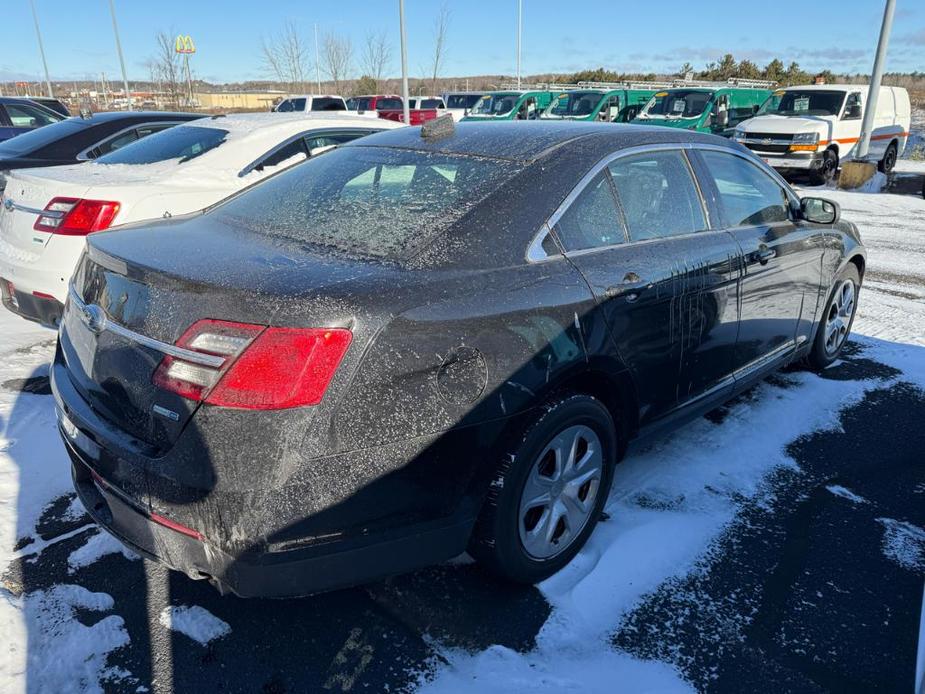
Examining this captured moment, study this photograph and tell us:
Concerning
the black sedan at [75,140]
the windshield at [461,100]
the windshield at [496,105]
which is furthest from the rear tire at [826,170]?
the windshield at [461,100]

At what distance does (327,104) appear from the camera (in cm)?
2300

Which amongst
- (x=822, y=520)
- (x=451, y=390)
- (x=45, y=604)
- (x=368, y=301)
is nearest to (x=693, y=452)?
(x=822, y=520)

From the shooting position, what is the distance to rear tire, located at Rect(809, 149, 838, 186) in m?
15.5

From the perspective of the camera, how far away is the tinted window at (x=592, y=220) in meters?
2.63

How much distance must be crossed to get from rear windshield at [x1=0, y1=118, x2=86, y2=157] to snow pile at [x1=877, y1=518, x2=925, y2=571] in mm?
7967

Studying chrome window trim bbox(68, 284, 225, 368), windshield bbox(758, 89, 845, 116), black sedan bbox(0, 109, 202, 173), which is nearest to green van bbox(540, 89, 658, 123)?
windshield bbox(758, 89, 845, 116)

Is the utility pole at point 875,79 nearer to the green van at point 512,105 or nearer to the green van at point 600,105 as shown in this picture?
the green van at point 600,105

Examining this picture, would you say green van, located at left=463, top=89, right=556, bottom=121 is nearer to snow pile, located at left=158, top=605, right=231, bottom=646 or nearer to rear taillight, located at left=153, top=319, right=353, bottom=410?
snow pile, located at left=158, top=605, right=231, bottom=646

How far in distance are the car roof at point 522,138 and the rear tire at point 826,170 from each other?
14.1 m

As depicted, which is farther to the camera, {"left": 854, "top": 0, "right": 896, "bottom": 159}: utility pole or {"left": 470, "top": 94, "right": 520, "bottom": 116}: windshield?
{"left": 470, "top": 94, "right": 520, "bottom": 116}: windshield

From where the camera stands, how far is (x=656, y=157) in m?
3.21

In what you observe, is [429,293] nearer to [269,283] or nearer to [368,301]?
[368,301]

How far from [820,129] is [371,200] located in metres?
15.5

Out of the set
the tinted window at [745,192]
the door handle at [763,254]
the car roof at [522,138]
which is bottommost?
the door handle at [763,254]
